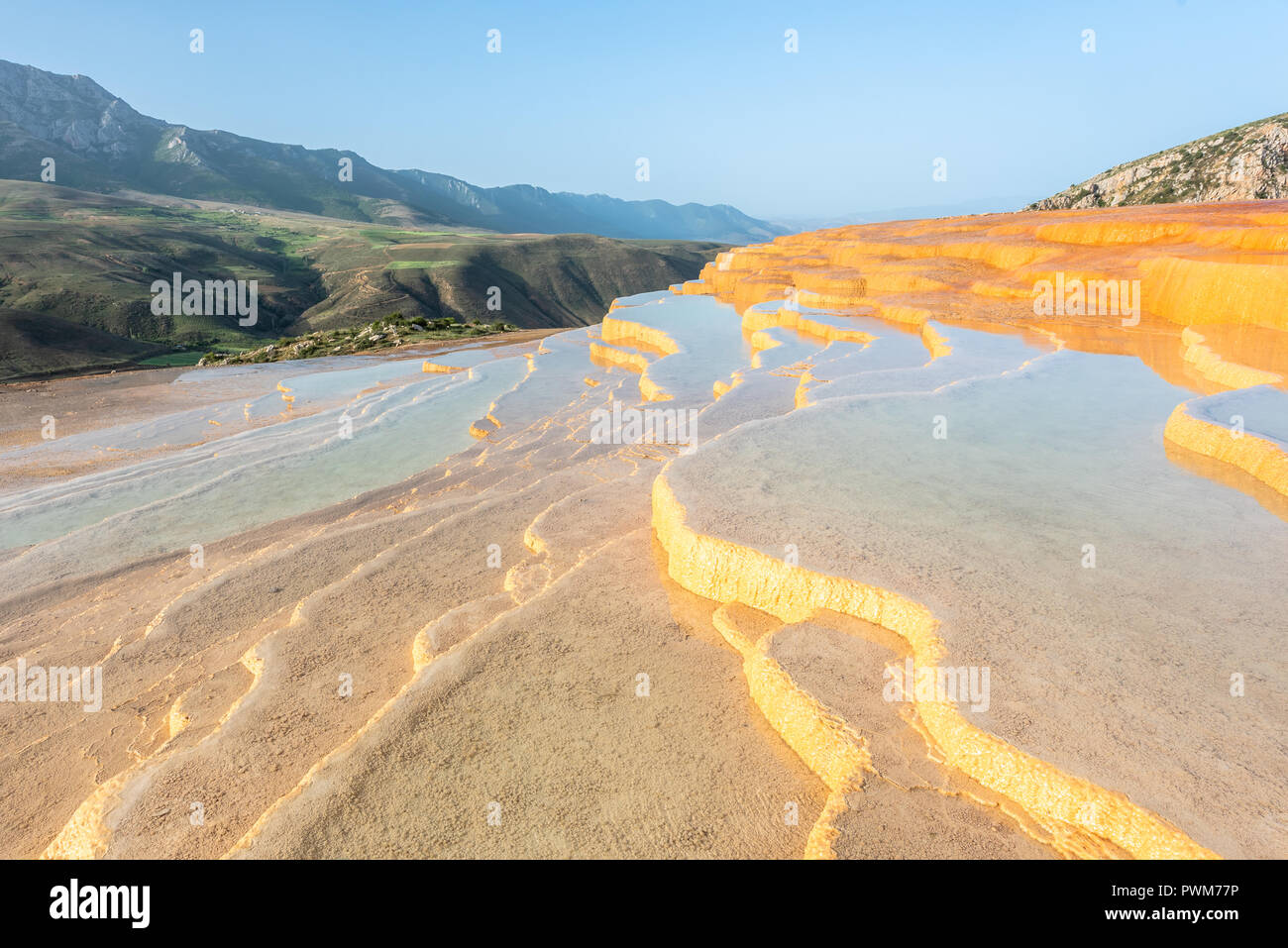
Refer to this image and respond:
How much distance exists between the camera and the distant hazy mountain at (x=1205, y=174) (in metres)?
38.5

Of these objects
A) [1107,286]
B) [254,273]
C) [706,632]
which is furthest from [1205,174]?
[254,273]

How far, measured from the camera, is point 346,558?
6.74 metres

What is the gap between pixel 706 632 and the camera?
497 cm

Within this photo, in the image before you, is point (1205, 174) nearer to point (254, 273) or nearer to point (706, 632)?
point (706, 632)

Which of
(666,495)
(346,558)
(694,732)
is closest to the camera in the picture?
(694,732)

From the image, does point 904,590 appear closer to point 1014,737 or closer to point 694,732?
point 1014,737

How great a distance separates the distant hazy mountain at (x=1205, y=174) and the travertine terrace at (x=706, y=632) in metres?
39.6

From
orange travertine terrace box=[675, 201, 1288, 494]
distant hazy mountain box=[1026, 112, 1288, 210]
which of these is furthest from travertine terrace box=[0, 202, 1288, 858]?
distant hazy mountain box=[1026, 112, 1288, 210]

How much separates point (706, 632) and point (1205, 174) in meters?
52.2

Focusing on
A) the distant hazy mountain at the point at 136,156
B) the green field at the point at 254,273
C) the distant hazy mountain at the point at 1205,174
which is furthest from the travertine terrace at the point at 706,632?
the distant hazy mountain at the point at 136,156

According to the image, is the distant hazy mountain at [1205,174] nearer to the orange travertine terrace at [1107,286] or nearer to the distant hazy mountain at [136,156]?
the orange travertine terrace at [1107,286]

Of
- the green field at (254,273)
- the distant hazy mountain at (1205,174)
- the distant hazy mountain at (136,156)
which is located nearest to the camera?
the distant hazy mountain at (1205,174)

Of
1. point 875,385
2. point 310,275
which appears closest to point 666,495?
point 875,385
